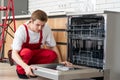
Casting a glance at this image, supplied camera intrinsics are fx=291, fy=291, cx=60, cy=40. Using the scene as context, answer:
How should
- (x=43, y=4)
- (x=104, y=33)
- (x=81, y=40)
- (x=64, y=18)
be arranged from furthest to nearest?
(x=43, y=4) → (x=64, y=18) → (x=81, y=40) → (x=104, y=33)

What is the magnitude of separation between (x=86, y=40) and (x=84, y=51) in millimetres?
113

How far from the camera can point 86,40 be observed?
2721 mm

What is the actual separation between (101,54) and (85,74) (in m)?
0.39

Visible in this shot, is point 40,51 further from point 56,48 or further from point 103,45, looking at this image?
point 103,45

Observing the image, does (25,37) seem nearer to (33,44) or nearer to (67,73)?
(33,44)

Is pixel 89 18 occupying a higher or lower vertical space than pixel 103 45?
higher

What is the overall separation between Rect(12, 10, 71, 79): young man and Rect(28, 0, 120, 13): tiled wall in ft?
1.89

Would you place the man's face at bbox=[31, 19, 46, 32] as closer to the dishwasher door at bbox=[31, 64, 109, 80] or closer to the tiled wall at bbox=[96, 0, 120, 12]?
the dishwasher door at bbox=[31, 64, 109, 80]

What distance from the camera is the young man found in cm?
250

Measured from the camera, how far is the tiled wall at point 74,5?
3.21m

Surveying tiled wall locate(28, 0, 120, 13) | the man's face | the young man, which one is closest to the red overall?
the young man

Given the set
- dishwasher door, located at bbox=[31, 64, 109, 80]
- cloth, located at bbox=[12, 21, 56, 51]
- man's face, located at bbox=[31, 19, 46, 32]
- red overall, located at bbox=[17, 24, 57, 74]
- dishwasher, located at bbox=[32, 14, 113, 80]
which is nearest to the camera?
dishwasher door, located at bbox=[31, 64, 109, 80]

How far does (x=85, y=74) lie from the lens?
2.17 m

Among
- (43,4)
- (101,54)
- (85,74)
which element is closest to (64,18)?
(101,54)
